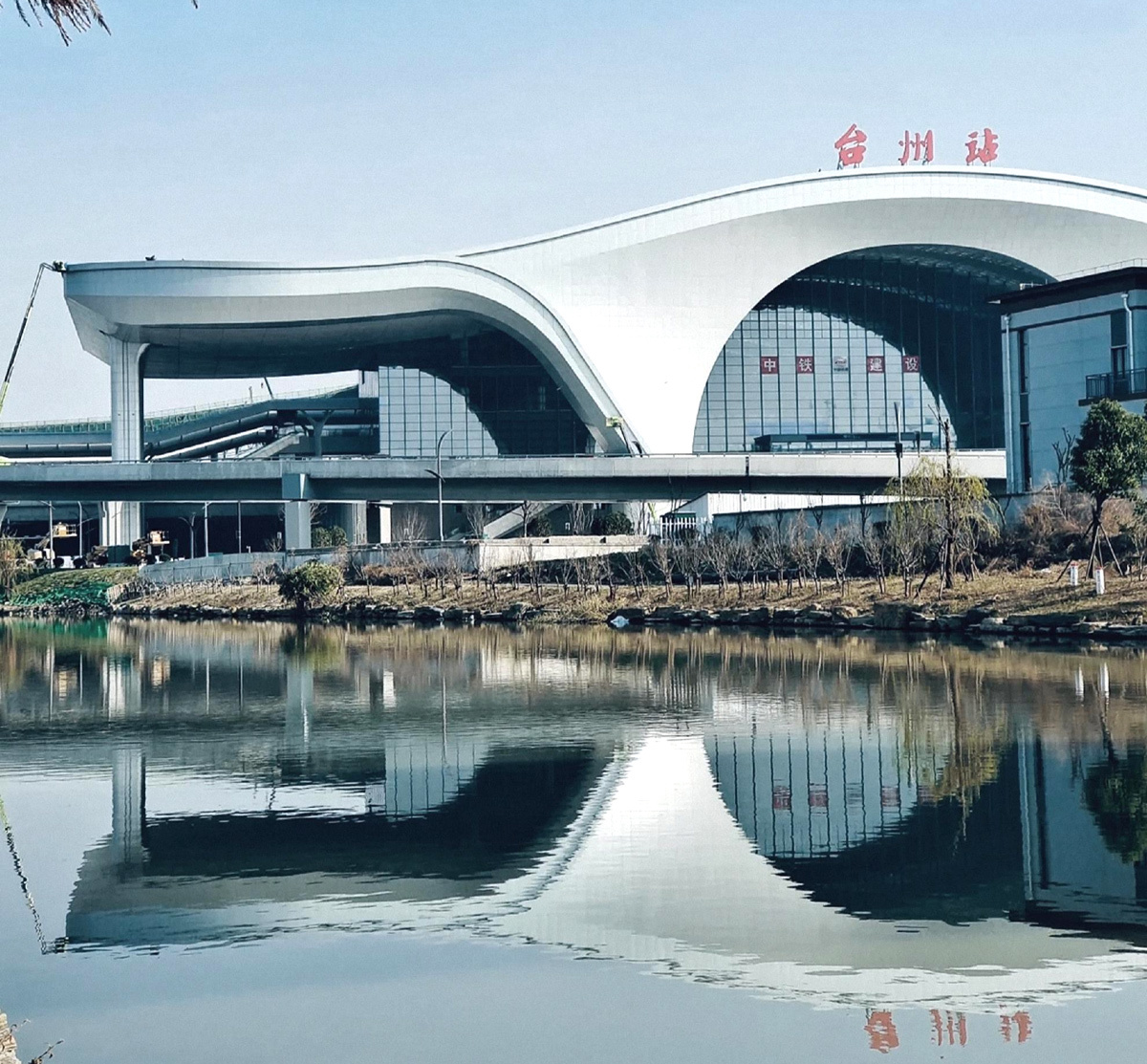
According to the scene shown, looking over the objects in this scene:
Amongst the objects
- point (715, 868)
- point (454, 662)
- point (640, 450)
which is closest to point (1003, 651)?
point (454, 662)

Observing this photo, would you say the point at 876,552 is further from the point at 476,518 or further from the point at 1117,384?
the point at 476,518

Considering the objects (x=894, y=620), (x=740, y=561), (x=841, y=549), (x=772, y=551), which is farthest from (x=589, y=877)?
(x=740, y=561)

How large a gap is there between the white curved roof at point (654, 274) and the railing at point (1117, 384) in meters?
36.4

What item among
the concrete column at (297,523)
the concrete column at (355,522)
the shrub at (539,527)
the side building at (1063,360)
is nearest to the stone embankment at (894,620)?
the side building at (1063,360)

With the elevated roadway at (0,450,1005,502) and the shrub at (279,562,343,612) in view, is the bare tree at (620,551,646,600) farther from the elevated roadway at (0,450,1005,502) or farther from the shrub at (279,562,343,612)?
the shrub at (279,562,343,612)

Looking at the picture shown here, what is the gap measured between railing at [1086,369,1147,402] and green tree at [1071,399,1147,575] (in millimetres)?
7658

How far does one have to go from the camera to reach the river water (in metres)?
10.4

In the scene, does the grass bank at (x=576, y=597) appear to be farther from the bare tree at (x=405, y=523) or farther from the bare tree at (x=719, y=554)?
the bare tree at (x=405, y=523)

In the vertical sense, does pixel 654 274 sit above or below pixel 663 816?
above

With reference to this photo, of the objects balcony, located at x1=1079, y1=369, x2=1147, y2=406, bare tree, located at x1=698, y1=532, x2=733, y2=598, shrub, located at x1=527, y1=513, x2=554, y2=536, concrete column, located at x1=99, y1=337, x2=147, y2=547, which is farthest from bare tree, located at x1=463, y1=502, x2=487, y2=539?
balcony, located at x1=1079, y1=369, x2=1147, y2=406

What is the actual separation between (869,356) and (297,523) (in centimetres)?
3332

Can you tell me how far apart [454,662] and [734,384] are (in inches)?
2236

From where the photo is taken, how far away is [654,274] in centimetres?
9075

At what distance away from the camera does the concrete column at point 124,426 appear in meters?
91.2
